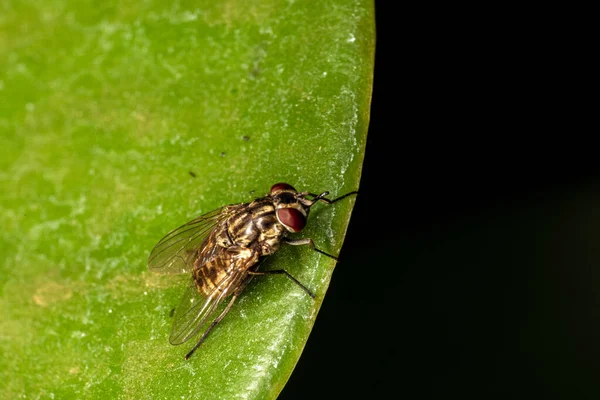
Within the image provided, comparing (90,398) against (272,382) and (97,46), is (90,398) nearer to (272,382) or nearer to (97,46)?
(272,382)

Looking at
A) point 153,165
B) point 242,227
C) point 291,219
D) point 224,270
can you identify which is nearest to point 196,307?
point 224,270

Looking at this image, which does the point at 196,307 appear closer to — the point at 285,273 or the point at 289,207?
the point at 285,273

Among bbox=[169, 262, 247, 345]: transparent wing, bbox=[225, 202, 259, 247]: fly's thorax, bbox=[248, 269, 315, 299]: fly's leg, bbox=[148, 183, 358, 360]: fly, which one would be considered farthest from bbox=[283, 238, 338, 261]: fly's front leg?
bbox=[169, 262, 247, 345]: transparent wing

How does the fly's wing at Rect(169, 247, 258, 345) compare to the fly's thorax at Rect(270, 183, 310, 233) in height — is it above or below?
below

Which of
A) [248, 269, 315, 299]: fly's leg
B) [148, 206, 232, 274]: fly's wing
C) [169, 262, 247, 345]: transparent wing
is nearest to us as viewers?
[248, 269, 315, 299]: fly's leg

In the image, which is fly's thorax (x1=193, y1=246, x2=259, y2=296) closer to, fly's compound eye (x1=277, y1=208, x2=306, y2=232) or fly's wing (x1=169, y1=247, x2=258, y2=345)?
fly's wing (x1=169, y1=247, x2=258, y2=345)

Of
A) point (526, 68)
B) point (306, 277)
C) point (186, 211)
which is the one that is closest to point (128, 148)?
point (186, 211)

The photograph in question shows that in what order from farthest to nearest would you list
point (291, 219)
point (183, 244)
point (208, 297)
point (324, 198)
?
point (183, 244)
point (208, 297)
point (291, 219)
point (324, 198)
